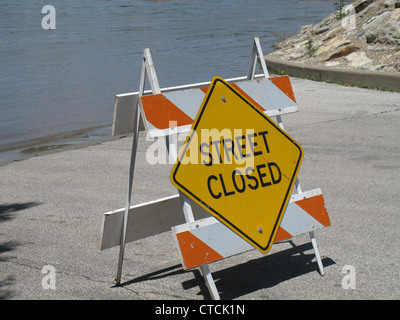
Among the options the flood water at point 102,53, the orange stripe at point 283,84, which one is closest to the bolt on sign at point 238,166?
the orange stripe at point 283,84

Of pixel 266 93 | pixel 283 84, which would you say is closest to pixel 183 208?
pixel 266 93

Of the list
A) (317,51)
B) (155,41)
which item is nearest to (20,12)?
(155,41)

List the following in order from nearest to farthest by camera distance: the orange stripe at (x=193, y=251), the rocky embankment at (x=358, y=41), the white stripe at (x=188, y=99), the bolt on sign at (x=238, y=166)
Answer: the orange stripe at (x=193, y=251)
the bolt on sign at (x=238, y=166)
the white stripe at (x=188, y=99)
the rocky embankment at (x=358, y=41)

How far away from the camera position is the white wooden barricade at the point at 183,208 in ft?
14.7

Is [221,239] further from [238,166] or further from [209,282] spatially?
[238,166]

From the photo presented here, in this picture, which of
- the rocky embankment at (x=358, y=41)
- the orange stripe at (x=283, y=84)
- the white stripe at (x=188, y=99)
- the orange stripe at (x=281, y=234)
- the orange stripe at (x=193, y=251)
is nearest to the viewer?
the orange stripe at (x=193, y=251)

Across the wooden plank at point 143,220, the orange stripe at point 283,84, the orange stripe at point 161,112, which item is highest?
the orange stripe at point 283,84

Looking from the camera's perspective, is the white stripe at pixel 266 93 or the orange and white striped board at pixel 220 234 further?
the white stripe at pixel 266 93

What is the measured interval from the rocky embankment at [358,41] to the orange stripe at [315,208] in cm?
924

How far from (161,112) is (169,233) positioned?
1.89 m

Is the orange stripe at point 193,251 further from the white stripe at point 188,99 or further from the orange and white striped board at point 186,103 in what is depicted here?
the white stripe at point 188,99

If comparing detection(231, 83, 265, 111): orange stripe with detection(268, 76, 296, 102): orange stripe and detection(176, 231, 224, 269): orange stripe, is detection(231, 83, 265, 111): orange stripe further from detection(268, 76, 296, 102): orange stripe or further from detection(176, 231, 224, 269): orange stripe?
detection(176, 231, 224, 269): orange stripe

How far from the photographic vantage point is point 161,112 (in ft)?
15.0

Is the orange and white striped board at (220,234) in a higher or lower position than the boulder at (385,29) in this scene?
lower
